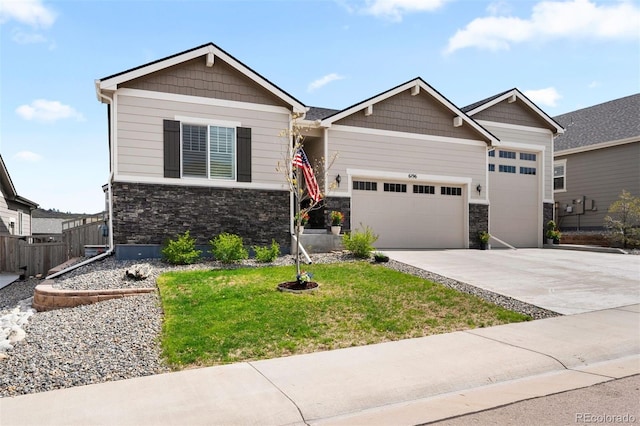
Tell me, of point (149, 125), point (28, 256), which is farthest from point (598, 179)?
point (28, 256)

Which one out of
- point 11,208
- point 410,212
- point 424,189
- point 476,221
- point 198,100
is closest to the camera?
point 198,100

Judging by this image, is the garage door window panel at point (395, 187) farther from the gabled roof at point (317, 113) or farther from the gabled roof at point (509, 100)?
the gabled roof at point (509, 100)

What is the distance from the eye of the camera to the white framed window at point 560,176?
2302 centimetres

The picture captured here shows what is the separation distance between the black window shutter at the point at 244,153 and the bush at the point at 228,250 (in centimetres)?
206

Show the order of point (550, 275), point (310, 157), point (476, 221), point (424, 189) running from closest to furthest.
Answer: point (550, 275)
point (310, 157)
point (424, 189)
point (476, 221)

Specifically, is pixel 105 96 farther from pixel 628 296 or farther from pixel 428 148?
pixel 628 296

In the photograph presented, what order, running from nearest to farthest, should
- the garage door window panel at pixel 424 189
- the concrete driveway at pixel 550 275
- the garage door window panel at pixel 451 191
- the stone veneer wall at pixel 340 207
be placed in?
the concrete driveway at pixel 550 275
the stone veneer wall at pixel 340 207
the garage door window panel at pixel 424 189
the garage door window panel at pixel 451 191

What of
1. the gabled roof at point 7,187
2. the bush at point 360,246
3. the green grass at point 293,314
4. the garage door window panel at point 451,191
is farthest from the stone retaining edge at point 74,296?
the gabled roof at point 7,187

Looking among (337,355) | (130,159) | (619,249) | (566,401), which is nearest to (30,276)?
(130,159)

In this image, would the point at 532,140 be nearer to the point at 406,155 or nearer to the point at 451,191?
the point at 451,191

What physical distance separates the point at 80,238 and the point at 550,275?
1510 cm

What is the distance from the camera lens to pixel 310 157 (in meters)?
16.2

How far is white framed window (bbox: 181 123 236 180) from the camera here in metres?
12.4

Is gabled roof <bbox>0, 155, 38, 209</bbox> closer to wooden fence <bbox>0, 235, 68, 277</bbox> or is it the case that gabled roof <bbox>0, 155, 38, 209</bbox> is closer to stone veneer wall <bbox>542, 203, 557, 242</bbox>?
wooden fence <bbox>0, 235, 68, 277</bbox>
